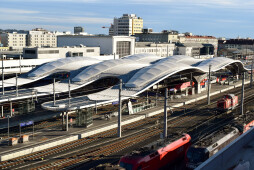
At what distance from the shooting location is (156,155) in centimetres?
2491

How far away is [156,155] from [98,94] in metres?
22.1

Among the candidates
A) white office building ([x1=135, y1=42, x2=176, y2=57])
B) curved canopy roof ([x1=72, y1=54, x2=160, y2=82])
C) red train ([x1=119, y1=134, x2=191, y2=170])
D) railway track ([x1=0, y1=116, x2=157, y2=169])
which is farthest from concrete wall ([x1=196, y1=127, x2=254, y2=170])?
white office building ([x1=135, y1=42, x2=176, y2=57])

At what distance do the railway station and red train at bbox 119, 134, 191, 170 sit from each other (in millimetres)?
5031

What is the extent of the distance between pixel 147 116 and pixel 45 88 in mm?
16028

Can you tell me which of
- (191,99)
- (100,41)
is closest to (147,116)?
(191,99)

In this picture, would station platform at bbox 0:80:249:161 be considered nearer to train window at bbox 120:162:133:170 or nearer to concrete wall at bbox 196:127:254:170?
train window at bbox 120:162:133:170

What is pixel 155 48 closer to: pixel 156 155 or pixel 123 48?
pixel 123 48

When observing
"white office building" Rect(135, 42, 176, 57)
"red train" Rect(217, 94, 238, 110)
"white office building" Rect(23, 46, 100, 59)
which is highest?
"white office building" Rect(135, 42, 176, 57)

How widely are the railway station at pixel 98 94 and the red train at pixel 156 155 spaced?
16.5 ft

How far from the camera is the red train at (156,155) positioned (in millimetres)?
23359

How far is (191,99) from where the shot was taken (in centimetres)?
5981

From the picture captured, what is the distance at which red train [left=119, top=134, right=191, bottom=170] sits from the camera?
23.4 metres

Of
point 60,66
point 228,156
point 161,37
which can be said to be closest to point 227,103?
point 60,66

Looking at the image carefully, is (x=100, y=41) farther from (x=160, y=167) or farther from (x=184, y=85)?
(x=160, y=167)
